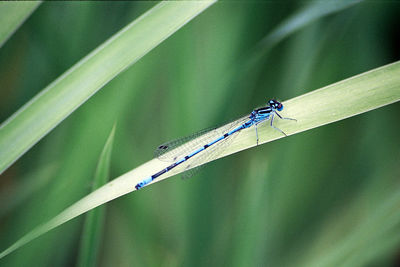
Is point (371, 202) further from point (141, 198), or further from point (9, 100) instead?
point (9, 100)

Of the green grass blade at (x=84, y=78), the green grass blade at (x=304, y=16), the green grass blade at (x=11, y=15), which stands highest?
the green grass blade at (x=304, y=16)

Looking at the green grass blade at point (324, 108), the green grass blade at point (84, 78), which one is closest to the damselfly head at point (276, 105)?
the green grass blade at point (324, 108)

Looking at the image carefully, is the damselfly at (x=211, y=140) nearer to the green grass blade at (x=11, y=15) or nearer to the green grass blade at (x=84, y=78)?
the green grass blade at (x=84, y=78)

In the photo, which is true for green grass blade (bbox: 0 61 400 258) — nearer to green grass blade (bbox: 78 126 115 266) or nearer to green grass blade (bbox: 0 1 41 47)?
green grass blade (bbox: 78 126 115 266)

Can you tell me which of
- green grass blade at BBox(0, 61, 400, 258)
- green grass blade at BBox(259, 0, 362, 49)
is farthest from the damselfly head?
green grass blade at BBox(259, 0, 362, 49)

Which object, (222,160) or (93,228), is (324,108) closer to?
(222,160)
